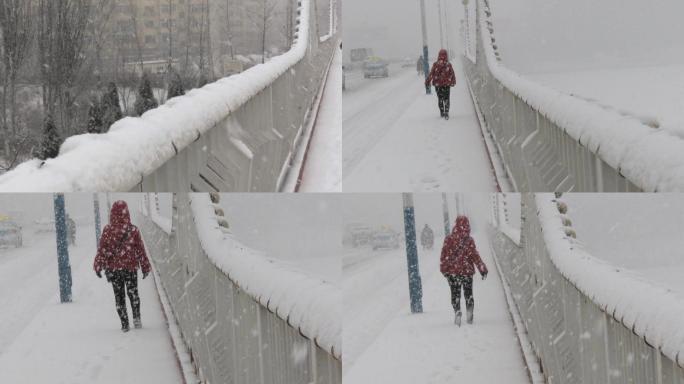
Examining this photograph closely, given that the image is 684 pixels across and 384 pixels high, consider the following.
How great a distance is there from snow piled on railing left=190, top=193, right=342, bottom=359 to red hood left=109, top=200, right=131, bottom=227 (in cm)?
47

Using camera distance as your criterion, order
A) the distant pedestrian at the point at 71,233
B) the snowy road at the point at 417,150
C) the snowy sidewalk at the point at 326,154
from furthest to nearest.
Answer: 1. the snowy road at the point at 417,150
2. the snowy sidewalk at the point at 326,154
3. the distant pedestrian at the point at 71,233

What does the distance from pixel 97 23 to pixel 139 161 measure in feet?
155

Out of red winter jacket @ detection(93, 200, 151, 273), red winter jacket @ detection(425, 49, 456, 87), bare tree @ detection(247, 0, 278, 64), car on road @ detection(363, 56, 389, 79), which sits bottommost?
red winter jacket @ detection(93, 200, 151, 273)

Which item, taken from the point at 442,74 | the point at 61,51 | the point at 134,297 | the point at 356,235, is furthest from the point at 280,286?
the point at 61,51

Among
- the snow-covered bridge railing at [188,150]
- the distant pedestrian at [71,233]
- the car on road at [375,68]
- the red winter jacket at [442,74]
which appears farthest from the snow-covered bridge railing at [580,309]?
the car on road at [375,68]

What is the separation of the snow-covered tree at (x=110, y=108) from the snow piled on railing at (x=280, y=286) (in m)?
27.9

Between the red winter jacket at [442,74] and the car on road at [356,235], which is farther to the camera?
the red winter jacket at [442,74]

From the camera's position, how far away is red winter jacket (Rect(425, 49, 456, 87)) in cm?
1440

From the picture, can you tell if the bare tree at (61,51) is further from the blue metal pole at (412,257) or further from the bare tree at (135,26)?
the blue metal pole at (412,257)

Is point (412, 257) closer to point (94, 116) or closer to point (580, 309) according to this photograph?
point (580, 309)

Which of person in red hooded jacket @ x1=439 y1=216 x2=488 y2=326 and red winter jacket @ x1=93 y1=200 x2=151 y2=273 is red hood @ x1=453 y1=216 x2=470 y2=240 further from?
red winter jacket @ x1=93 y1=200 x2=151 y2=273

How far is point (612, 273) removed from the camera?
404cm

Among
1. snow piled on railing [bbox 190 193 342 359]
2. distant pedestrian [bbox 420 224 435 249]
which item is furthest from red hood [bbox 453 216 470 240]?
snow piled on railing [bbox 190 193 342 359]

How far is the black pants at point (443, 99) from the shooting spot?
46.4ft
